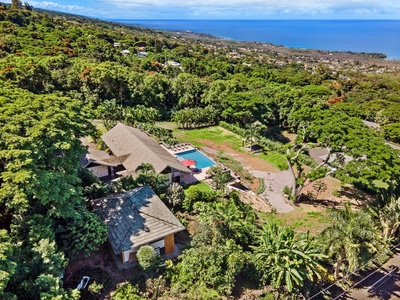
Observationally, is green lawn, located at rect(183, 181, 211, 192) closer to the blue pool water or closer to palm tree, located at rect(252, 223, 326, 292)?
the blue pool water

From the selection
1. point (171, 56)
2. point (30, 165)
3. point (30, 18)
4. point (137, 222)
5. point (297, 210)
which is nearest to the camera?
point (30, 165)

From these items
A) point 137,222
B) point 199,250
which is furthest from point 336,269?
point 137,222

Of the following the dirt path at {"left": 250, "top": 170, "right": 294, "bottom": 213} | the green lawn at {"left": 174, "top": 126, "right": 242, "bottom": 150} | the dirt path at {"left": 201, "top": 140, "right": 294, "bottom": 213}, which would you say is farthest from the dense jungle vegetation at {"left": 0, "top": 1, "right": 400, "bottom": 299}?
the green lawn at {"left": 174, "top": 126, "right": 242, "bottom": 150}

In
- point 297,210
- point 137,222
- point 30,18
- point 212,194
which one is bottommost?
point 297,210

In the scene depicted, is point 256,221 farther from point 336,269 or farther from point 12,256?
point 12,256

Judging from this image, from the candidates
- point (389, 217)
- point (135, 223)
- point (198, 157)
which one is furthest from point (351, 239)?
point (198, 157)

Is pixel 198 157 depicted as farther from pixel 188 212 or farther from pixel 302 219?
pixel 302 219
